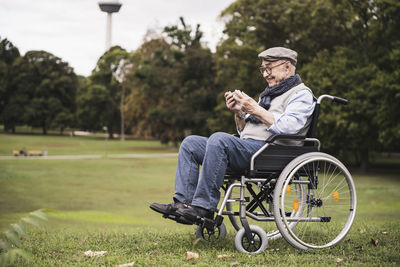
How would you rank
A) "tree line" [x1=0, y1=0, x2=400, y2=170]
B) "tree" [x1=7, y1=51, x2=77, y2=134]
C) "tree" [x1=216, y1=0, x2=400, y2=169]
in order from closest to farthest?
"tree" [x1=216, y1=0, x2=400, y2=169] < "tree line" [x1=0, y1=0, x2=400, y2=170] < "tree" [x1=7, y1=51, x2=77, y2=134]

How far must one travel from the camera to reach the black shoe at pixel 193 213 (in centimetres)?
315

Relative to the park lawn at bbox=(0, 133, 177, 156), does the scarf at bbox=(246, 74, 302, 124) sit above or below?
above

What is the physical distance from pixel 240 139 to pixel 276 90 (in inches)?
19.9

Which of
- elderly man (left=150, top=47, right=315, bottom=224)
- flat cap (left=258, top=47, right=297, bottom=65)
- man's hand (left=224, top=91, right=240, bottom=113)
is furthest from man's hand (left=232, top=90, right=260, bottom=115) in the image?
flat cap (left=258, top=47, right=297, bottom=65)

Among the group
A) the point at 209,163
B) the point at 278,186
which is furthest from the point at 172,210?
the point at 278,186

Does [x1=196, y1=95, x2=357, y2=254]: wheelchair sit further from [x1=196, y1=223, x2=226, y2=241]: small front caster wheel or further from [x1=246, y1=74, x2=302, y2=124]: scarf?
[x1=246, y1=74, x2=302, y2=124]: scarf

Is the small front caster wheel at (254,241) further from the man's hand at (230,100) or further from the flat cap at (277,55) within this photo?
the flat cap at (277,55)

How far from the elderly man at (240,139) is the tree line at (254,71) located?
4.73 ft

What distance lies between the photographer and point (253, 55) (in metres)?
23.1

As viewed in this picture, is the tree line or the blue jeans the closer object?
the blue jeans

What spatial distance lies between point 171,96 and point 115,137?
3100 centimetres

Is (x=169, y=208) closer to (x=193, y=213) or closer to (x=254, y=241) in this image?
(x=193, y=213)

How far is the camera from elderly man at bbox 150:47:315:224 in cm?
320

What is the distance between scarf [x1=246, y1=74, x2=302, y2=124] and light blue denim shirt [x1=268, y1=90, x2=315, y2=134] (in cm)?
10
